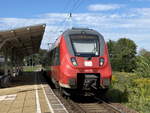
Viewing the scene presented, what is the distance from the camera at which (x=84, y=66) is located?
48.1 feet

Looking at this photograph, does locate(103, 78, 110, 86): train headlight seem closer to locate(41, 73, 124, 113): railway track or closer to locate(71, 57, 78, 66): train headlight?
locate(41, 73, 124, 113): railway track

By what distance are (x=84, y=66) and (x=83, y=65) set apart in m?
0.06

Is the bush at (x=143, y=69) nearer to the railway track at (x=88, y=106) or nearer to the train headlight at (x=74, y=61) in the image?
the railway track at (x=88, y=106)

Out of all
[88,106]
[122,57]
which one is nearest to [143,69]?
[88,106]

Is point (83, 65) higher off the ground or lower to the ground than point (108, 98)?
higher

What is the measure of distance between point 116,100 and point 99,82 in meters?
1.99

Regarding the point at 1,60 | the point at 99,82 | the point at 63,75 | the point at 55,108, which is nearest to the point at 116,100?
the point at 99,82

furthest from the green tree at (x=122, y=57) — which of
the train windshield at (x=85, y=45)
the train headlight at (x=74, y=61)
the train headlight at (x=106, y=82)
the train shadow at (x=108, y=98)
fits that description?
the train headlight at (x=74, y=61)

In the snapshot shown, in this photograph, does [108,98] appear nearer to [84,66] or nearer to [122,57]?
[84,66]

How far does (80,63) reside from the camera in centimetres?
1472

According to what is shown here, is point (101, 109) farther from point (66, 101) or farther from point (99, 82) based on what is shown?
point (66, 101)

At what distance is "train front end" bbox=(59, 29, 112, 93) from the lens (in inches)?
574

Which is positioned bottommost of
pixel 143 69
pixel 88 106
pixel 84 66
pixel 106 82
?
pixel 88 106

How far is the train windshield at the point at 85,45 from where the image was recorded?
1512cm
